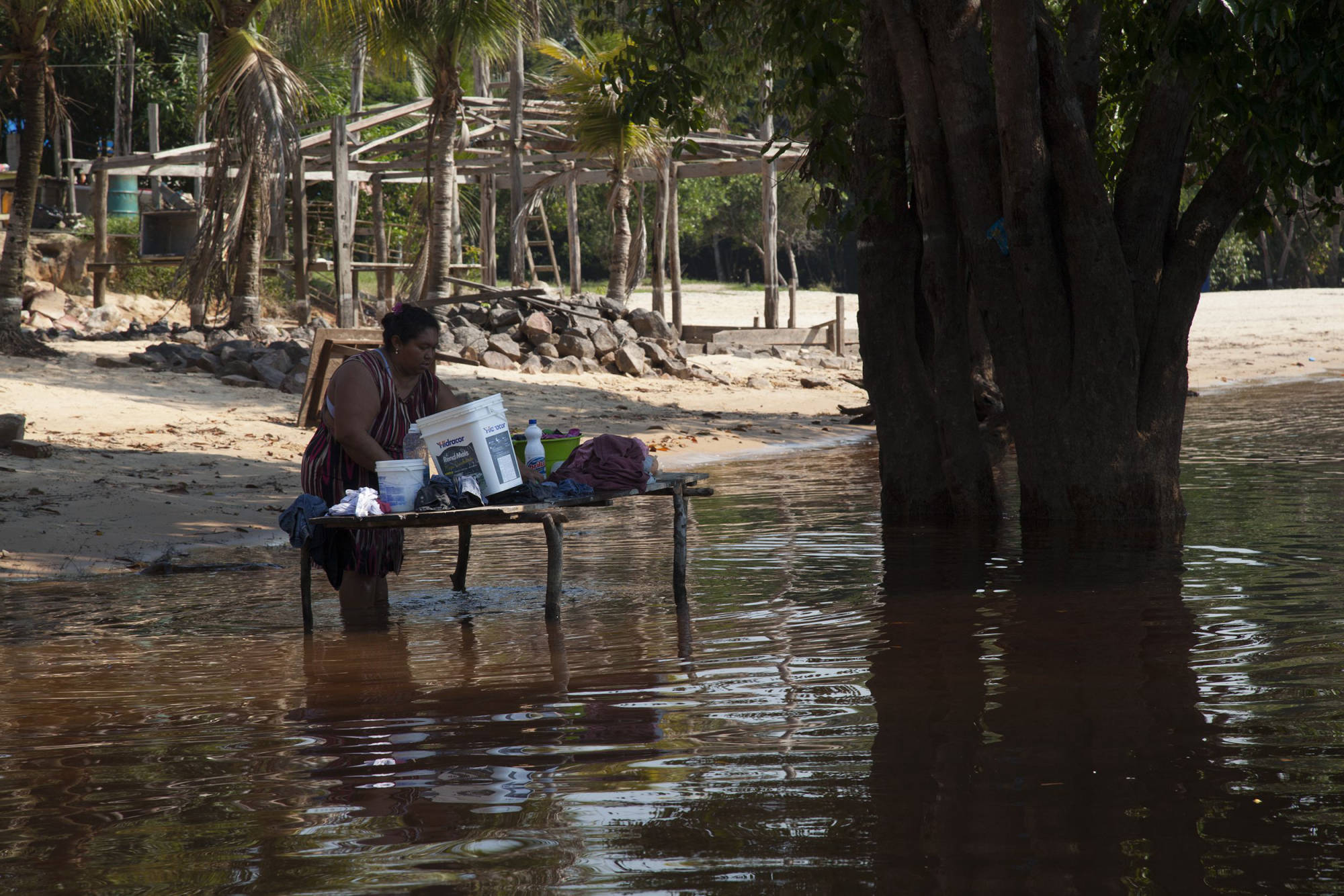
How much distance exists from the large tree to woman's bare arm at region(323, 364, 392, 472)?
4.11 m

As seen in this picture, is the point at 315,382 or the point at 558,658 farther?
the point at 315,382

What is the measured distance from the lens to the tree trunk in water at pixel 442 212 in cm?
1922

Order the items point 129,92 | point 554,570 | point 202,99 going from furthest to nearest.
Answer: point 129,92 → point 202,99 → point 554,570

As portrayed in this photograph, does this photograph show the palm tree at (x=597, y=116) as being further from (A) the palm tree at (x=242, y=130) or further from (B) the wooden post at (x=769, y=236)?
(A) the palm tree at (x=242, y=130)

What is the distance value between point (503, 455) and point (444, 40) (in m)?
13.0

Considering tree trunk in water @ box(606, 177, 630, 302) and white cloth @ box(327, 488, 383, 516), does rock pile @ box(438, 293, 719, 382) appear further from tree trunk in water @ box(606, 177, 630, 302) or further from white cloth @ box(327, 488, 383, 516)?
white cloth @ box(327, 488, 383, 516)

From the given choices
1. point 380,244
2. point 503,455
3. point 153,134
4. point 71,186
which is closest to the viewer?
point 503,455

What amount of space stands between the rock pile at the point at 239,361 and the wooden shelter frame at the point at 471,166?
232 cm

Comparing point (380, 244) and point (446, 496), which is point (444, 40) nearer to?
point (380, 244)

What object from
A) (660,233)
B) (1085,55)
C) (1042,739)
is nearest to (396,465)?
(1042,739)

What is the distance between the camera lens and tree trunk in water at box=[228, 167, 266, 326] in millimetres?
17703

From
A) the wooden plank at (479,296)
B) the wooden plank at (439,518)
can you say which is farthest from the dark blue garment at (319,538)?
the wooden plank at (479,296)

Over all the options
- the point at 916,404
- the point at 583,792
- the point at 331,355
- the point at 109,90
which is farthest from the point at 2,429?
the point at 109,90

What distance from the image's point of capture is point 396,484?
235 inches
